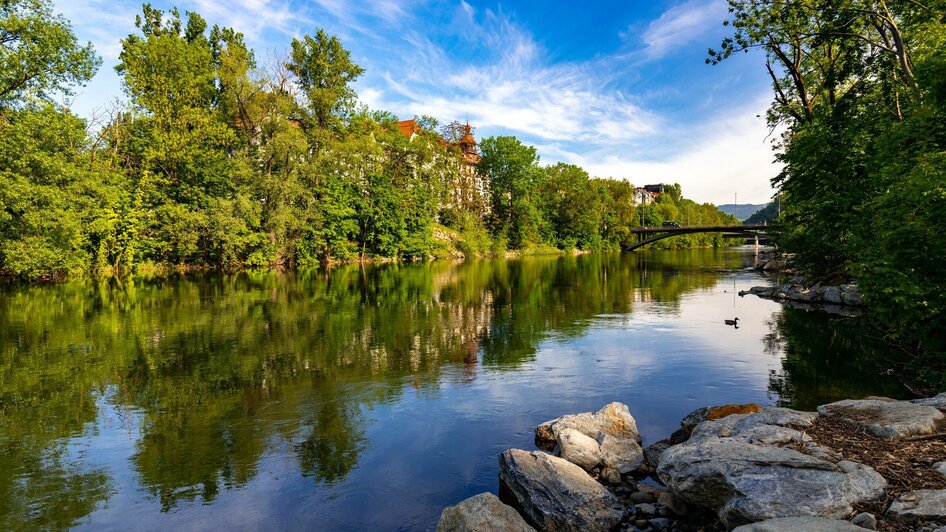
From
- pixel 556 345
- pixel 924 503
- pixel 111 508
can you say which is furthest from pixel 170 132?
pixel 924 503

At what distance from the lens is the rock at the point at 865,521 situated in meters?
5.45

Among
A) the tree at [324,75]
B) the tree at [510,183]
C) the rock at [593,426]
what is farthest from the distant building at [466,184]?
the rock at [593,426]

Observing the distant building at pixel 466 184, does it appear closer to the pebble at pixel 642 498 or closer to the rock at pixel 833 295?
the rock at pixel 833 295

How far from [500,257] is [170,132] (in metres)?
60.0

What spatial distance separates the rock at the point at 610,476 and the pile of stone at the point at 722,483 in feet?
0.06

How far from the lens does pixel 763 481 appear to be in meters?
6.45

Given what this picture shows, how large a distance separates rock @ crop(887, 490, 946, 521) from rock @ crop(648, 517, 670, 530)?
2747mm

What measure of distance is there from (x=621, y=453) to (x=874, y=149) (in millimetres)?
16949

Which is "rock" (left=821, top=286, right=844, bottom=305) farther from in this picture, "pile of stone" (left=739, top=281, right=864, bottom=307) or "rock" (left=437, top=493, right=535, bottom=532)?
"rock" (left=437, top=493, right=535, bottom=532)

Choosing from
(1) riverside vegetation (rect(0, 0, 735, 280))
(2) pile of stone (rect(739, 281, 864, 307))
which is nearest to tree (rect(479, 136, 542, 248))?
(1) riverside vegetation (rect(0, 0, 735, 280))

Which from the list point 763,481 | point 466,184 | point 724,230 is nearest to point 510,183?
point 466,184

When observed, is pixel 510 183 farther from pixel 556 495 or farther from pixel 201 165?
pixel 556 495

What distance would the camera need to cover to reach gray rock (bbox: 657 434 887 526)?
602cm

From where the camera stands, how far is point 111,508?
8109mm
